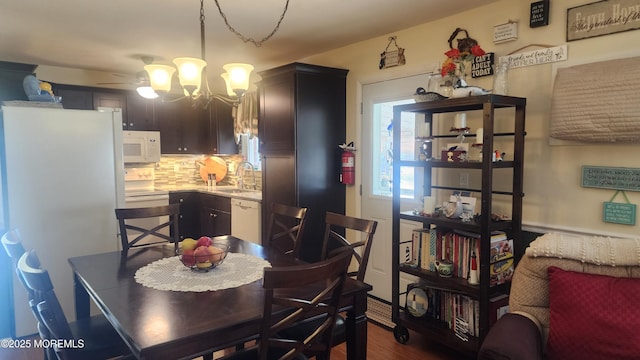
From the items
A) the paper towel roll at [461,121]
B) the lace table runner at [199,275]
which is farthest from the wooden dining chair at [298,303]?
the paper towel roll at [461,121]

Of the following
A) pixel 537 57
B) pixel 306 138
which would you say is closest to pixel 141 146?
pixel 306 138

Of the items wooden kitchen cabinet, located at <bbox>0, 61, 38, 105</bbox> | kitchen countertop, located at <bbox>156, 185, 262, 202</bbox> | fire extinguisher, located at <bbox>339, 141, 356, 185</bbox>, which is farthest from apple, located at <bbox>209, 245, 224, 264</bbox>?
wooden kitchen cabinet, located at <bbox>0, 61, 38, 105</bbox>

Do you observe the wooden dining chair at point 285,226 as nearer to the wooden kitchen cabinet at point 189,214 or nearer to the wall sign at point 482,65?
the wall sign at point 482,65

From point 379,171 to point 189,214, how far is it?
2.94m

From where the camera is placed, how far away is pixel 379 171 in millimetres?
3602

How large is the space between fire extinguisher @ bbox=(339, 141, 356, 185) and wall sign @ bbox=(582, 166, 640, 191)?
191 centimetres

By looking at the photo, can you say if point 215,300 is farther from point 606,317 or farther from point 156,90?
point 606,317

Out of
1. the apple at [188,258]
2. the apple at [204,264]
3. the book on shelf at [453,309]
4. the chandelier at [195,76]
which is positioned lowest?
the book on shelf at [453,309]

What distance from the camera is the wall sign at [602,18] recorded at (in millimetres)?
2074

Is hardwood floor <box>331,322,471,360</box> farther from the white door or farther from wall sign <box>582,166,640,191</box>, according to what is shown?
wall sign <box>582,166,640,191</box>

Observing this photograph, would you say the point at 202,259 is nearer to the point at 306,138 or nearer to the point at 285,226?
the point at 285,226

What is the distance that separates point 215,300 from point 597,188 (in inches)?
84.1

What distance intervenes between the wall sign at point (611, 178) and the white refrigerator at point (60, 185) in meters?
3.32

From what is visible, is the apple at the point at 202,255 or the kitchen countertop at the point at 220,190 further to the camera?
the kitchen countertop at the point at 220,190
